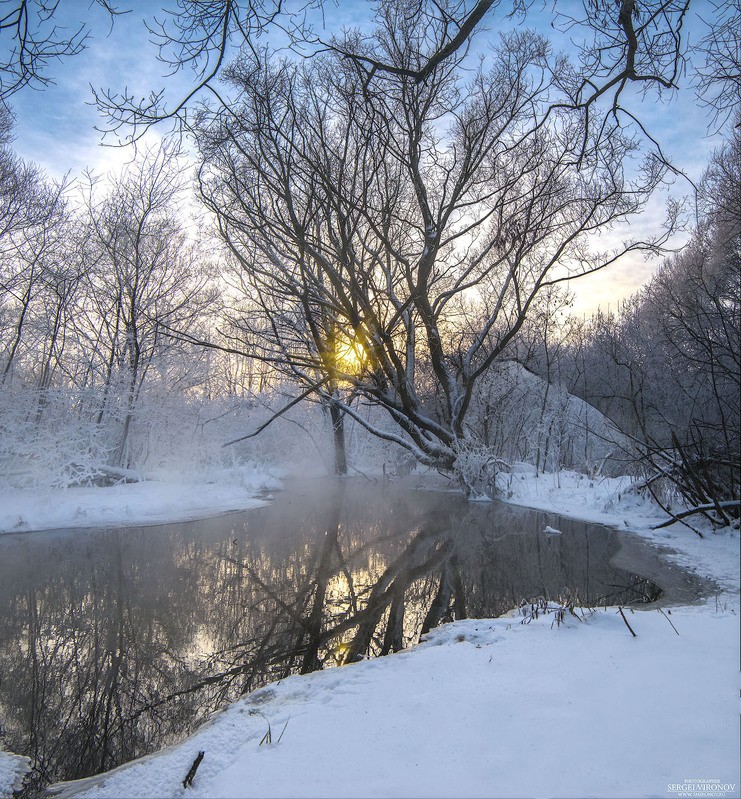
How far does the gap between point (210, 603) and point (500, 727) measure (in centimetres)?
404

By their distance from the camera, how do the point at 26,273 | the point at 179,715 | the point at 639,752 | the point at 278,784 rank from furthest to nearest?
the point at 26,273 < the point at 179,715 < the point at 278,784 < the point at 639,752

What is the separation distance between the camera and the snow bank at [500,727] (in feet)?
4.87

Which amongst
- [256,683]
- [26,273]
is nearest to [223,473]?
[26,273]

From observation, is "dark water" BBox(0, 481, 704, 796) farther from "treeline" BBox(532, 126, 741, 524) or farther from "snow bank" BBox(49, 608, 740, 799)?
"treeline" BBox(532, 126, 741, 524)

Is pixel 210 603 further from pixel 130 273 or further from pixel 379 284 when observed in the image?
pixel 130 273

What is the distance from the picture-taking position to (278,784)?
187cm

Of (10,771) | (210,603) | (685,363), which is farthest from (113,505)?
(685,363)

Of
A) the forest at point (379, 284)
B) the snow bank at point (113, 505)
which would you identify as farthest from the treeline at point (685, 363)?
the snow bank at point (113, 505)

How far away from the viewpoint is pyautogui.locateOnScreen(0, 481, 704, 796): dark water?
10.2ft

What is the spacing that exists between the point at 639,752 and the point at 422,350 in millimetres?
11515

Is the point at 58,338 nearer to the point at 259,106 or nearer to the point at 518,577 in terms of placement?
the point at 259,106

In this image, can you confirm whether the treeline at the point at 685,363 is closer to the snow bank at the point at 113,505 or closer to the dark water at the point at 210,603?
the dark water at the point at 210,603

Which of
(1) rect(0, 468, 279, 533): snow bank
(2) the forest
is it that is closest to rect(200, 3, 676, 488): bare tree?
(2) the forest

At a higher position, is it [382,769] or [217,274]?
[217,274]
